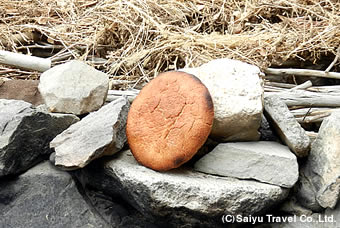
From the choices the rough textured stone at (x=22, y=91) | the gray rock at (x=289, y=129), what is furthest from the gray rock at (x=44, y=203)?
the gray rock at (x=289, y=129)

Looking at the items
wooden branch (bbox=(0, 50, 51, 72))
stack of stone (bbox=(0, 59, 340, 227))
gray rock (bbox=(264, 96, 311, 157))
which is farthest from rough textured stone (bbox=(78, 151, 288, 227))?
wooden branch (bbox=(0, 50, 51, 72))

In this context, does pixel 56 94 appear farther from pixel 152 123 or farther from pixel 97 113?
pixel 152 123

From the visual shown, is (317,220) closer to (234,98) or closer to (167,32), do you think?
(234,98)

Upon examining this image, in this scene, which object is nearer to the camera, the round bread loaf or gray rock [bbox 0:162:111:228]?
the round bread loaf

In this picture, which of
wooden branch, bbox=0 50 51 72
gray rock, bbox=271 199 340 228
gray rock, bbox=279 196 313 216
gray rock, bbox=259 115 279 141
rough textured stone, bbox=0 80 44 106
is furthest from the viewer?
wooden branch, bbox=0 50 51 72

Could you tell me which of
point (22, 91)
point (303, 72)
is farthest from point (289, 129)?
point (22, 91)

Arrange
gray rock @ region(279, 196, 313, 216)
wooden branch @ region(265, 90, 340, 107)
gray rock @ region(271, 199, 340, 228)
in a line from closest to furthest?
gray rock @ region(271, 199, 340, 228) < gray rock @ region(279, 196, 313, 216) < wooden branch @ region(265, 90, 340, 107)

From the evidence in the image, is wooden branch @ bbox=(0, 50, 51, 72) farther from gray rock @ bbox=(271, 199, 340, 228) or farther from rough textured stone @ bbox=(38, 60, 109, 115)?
gray rock @ bbox=(271, 199, 340, 228)
